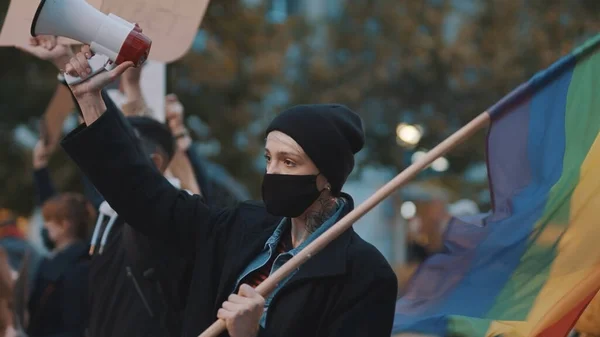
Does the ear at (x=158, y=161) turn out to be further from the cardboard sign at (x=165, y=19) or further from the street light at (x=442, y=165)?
the street light at (x=442, y=165)

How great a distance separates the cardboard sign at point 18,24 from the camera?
5.06 m

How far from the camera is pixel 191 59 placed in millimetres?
19156

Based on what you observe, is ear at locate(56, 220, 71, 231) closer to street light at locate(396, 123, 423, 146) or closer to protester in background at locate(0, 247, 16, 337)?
protester in background at locate(0, 247, 16, 337)

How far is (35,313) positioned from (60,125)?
4.78ft

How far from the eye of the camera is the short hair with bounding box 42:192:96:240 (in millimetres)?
7918

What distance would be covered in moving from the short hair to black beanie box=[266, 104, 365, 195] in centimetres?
403

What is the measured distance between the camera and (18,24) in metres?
5.27

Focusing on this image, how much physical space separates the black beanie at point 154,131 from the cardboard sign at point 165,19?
0.52m

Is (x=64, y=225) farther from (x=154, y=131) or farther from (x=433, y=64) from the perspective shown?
(x=433, y=64)

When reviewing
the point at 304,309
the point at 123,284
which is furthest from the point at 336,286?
the point at 123,284

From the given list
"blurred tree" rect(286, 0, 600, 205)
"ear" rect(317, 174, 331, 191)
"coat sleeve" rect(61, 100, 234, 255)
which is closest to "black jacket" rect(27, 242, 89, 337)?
"coat sleeve" rect(61, 100, 234, 255)

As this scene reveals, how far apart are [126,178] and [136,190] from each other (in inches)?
2.0

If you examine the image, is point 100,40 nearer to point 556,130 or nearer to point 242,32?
point 556,130

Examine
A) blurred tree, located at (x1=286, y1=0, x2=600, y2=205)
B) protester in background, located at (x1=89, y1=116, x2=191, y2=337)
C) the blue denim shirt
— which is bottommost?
blurred tree, located at (x1=286, y1=0, x2=600, y2=205)
